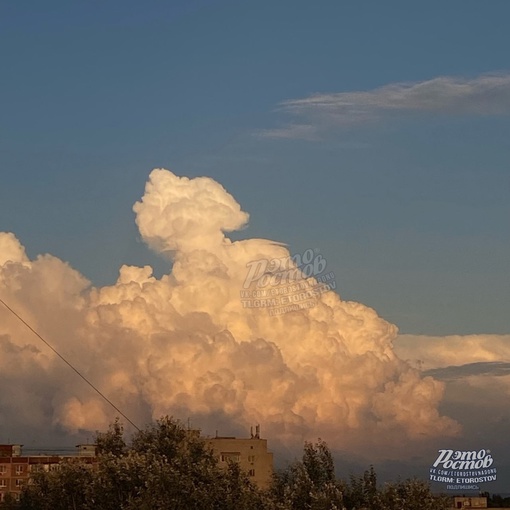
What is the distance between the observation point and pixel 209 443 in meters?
89.0

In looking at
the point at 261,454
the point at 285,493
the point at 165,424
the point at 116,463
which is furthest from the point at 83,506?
the point at 261,454

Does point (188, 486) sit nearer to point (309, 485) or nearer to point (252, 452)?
point (309, 485)

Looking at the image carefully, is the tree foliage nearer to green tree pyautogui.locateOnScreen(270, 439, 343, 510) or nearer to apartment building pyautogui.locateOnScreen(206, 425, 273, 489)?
green tree pyautogui.locateOnScreen(270, 439, 343, 510)

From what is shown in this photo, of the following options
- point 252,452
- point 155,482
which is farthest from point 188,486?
point 252,452

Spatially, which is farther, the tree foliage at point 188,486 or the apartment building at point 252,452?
Result: the apartment building at point 252,452

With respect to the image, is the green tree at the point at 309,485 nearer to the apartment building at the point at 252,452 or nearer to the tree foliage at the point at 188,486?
the tree foliage at the point at 188,486

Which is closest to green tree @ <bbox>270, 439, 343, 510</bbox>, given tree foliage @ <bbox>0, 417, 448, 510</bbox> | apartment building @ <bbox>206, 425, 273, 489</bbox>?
tree foliage @ <bbox>0, 417, 448, 510</bbox>

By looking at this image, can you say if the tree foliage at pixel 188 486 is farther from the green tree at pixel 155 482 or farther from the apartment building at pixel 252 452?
the apartment building at pixel 252 452

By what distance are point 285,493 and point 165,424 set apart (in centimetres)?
1990

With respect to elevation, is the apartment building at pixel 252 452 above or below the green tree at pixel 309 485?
above

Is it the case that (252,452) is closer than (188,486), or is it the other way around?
(188,486)

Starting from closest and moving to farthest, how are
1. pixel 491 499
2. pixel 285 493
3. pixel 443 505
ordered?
pixel 443 505, pixel 285 493, pixel 491 499

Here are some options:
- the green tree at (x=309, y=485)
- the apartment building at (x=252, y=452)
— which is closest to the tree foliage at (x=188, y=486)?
the green tree at (x=309, y=485)

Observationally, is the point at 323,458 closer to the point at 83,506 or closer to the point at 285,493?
the point at 285,493
